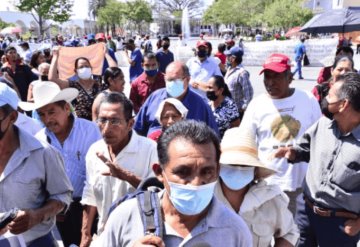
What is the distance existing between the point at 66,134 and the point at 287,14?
3713 centimetres

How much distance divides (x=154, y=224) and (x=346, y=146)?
175 centimetres

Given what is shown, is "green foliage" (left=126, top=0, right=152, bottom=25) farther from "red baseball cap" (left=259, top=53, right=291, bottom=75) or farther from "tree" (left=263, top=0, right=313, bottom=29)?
"red baseball cap" (left=259, top=53, right=291, bottom=75)

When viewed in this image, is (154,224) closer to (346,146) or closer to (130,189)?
(130,189)

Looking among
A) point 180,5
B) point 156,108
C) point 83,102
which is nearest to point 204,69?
point 83,102

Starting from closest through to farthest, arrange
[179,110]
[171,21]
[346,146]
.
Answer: [346,146] → [179,110] → [171,21]

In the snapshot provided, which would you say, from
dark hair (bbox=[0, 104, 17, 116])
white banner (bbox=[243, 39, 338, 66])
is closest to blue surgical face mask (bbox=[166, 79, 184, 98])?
dark hair (bbox=[0, 104, 17, 116])

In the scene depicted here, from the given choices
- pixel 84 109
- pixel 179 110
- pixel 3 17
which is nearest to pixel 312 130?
pixel 179 110

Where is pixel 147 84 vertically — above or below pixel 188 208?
below

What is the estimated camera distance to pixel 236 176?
2324 mm

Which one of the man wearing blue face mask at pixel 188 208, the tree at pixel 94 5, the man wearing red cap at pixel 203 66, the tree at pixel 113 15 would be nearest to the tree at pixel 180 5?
the tree at pixel 94 5

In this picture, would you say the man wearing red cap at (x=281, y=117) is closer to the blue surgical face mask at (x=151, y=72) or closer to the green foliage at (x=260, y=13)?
the blue surgical face mask at (x=151, y=72)

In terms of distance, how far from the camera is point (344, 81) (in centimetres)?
279

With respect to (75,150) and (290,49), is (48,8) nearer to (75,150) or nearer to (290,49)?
(290,49)

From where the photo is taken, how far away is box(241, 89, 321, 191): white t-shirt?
3.41 metres
